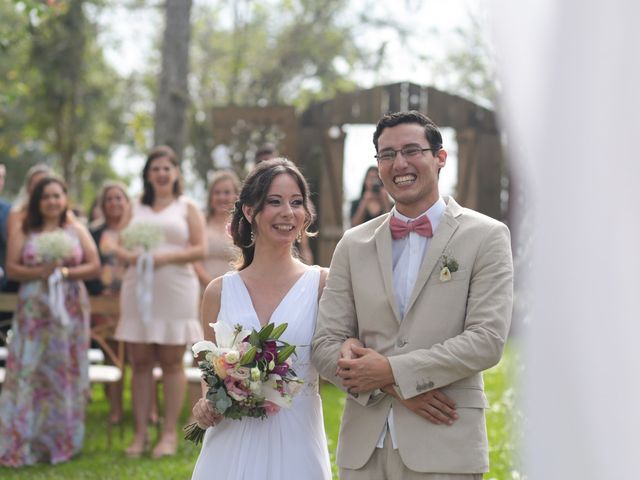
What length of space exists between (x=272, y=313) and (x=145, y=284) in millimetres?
3921

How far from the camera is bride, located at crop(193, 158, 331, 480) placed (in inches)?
153

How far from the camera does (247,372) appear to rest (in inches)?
139

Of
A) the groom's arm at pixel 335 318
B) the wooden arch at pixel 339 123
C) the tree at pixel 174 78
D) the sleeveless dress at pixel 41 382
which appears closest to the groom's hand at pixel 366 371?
the groom's arm at pixel 335 318

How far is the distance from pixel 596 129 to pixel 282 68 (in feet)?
95.9

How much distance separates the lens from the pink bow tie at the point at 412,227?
3.46m

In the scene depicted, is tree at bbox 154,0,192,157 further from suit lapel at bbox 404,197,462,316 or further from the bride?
suit lapel at bbox 404,197,462,316

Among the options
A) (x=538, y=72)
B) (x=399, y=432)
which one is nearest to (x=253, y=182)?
(x=399, y=432)

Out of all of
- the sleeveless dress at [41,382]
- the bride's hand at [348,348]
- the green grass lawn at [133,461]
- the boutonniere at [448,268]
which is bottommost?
the green grass lawn at [133,461]

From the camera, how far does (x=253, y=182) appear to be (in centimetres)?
411

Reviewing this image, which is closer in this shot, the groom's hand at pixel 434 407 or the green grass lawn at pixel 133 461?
the groom's hand at pixel 434 407

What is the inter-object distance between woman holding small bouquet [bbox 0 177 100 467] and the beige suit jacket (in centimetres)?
477

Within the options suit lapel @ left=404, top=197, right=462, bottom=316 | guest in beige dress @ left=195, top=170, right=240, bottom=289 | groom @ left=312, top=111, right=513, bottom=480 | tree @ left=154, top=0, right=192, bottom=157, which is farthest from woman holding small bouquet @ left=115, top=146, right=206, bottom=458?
tree @ left=154, top=0, right=192, bottom=157

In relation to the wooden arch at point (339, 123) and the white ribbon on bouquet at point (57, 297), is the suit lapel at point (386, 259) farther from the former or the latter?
the wooden arch at point (339, 123)

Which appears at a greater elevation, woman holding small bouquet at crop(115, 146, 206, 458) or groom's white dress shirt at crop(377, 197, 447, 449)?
groom's white dress shirt at crop(377, 197, 447, 449)
